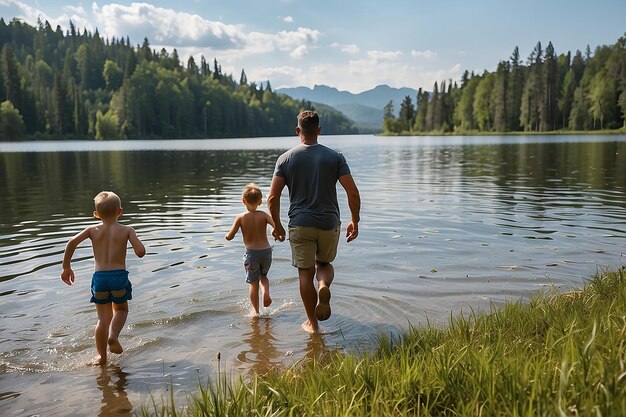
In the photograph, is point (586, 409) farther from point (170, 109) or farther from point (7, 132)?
point (170, 109)

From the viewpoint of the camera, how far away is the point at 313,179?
617 centimetres

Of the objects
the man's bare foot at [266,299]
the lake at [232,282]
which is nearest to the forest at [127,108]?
the lake at [232,282]

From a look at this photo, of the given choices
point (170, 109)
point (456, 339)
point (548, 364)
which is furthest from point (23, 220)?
point (170, 109)

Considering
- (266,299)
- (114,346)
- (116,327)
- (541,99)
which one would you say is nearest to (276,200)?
(266,299)

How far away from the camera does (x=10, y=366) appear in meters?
5.52

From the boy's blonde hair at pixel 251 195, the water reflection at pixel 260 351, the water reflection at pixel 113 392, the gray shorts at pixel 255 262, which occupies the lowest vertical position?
the water reflection at pixel 260 351

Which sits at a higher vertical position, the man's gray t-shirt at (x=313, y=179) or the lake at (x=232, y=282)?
the man's gray t-shirt at (x=313, y=179)

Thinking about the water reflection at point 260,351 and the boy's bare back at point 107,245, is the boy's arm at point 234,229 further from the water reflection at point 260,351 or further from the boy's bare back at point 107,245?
the boy's bare back at point 107,245

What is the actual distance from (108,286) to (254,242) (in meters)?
2.24

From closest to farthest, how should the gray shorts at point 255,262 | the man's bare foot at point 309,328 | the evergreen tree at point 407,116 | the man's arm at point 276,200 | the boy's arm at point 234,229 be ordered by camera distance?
the man's arm at point 276,200, the man's bare foot at point 309,328, the boy's arm at point 234,229, the gray shorts at point 255,262, the evergreen tree at point 407,116

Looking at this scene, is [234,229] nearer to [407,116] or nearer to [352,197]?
[352,197]

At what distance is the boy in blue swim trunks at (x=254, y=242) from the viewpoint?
714 cm

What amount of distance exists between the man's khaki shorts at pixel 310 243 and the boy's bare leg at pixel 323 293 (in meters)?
0.16

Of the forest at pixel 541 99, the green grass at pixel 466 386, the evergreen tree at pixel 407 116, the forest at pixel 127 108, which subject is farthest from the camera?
the evergreen tree at pixel 407 116
